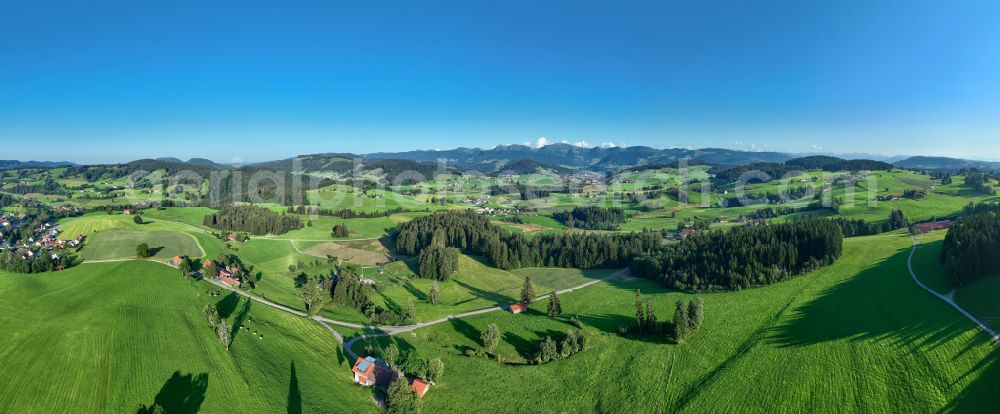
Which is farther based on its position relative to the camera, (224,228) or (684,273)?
(224,228)

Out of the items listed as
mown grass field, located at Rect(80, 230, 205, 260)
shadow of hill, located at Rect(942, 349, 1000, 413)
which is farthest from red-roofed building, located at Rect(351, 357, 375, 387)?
mown grass field, located at Rect(80, 230, 205, 260)

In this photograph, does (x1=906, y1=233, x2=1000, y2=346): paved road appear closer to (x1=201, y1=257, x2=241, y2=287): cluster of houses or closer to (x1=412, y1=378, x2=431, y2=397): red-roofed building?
(x1=412, y1=378, x2=431, y2=397): red-roofed building

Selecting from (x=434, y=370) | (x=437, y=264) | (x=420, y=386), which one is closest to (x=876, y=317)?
(x=434, y=370)

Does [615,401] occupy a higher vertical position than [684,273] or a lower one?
lower

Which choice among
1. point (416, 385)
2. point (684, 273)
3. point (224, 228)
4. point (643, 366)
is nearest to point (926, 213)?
point (684, 273)

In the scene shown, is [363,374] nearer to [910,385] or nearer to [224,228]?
[910,385]
